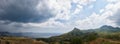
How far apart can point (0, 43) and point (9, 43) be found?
9539 millimetres

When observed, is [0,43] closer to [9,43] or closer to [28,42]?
[9,43]

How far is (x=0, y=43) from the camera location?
6801 inches

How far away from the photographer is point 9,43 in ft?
593

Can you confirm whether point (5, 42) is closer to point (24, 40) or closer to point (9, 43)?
point (9, 43)

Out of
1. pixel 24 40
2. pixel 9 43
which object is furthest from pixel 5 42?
pixel 24 40

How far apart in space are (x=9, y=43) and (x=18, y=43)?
35.8 ft

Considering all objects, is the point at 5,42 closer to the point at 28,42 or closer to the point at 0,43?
the point at 0,43

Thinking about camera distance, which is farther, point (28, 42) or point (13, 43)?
point (28, 42)

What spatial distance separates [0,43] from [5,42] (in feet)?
23.2

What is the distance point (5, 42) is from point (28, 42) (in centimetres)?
2539

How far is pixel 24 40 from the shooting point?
197125 millimetres

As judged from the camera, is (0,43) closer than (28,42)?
Yes

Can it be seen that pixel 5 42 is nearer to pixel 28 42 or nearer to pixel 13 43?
pixel 13 43

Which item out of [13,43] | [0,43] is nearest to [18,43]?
[13,43]
